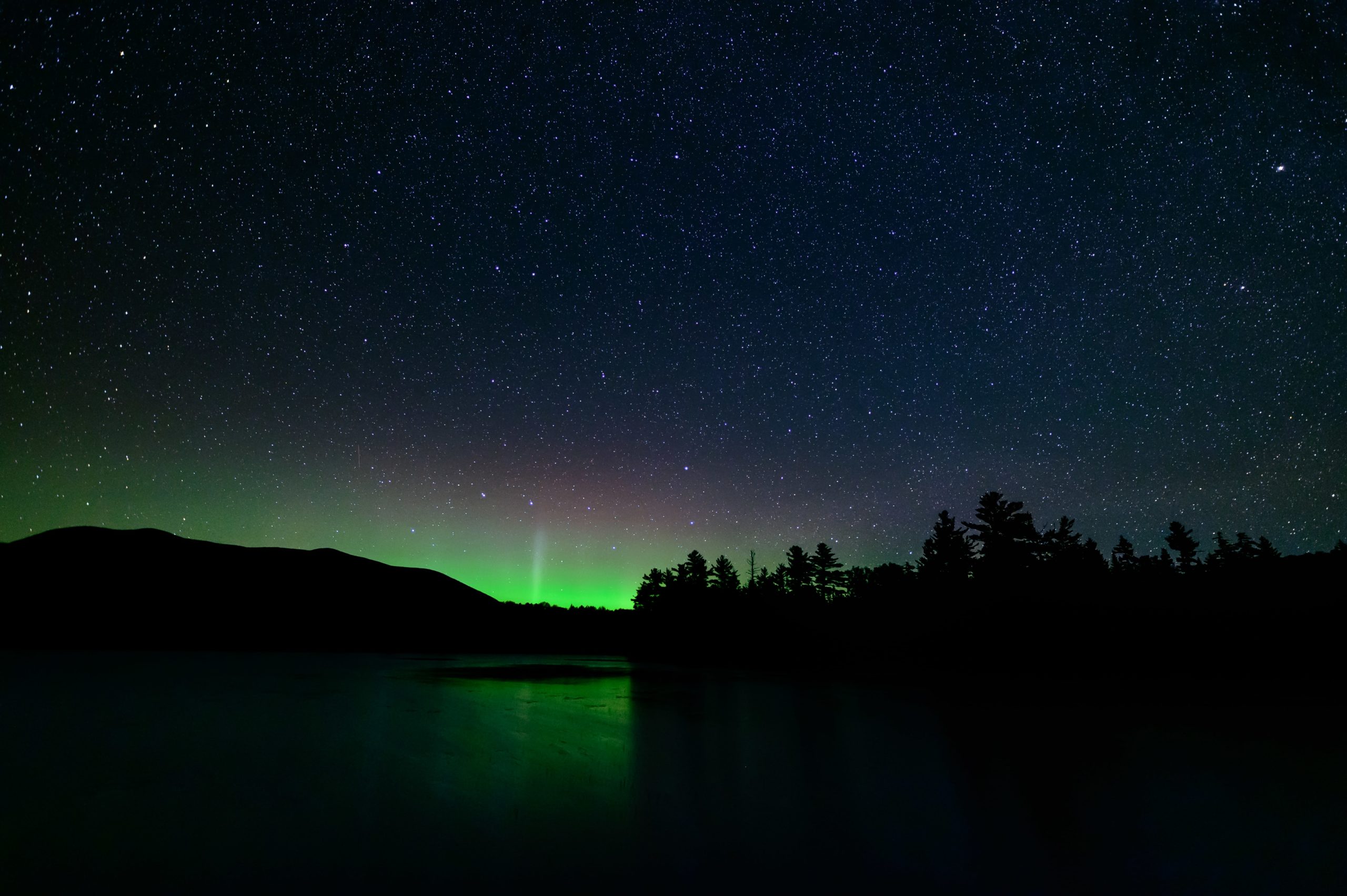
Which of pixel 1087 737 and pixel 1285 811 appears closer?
pixel 1285 811

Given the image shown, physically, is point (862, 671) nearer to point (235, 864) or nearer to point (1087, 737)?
point (1087, 737)

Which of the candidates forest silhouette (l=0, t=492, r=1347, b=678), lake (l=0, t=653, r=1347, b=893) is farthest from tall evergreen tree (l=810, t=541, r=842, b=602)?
lake (l=0, t=653, r=1347, b=893)

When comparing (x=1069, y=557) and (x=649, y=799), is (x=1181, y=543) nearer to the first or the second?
(x=1069, y=557)

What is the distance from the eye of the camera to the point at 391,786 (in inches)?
266

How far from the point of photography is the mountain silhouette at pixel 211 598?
43531 mm

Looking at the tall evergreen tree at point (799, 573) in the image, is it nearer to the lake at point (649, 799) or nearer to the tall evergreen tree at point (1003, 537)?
the tall evergreen tree at point (1003, 537)

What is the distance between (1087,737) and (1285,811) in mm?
4624

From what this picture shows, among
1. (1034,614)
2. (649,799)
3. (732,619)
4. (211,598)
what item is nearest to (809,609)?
(732,619)

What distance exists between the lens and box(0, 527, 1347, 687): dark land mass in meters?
26.2

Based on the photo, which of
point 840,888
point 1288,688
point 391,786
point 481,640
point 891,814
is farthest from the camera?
point 481,640

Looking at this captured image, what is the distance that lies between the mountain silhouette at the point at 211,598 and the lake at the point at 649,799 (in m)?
38.1

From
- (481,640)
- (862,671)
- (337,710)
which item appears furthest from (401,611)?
(337,710)

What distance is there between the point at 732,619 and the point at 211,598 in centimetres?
4971

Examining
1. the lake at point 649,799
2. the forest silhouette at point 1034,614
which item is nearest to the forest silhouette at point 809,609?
the forest silhouette at point 1034,614
